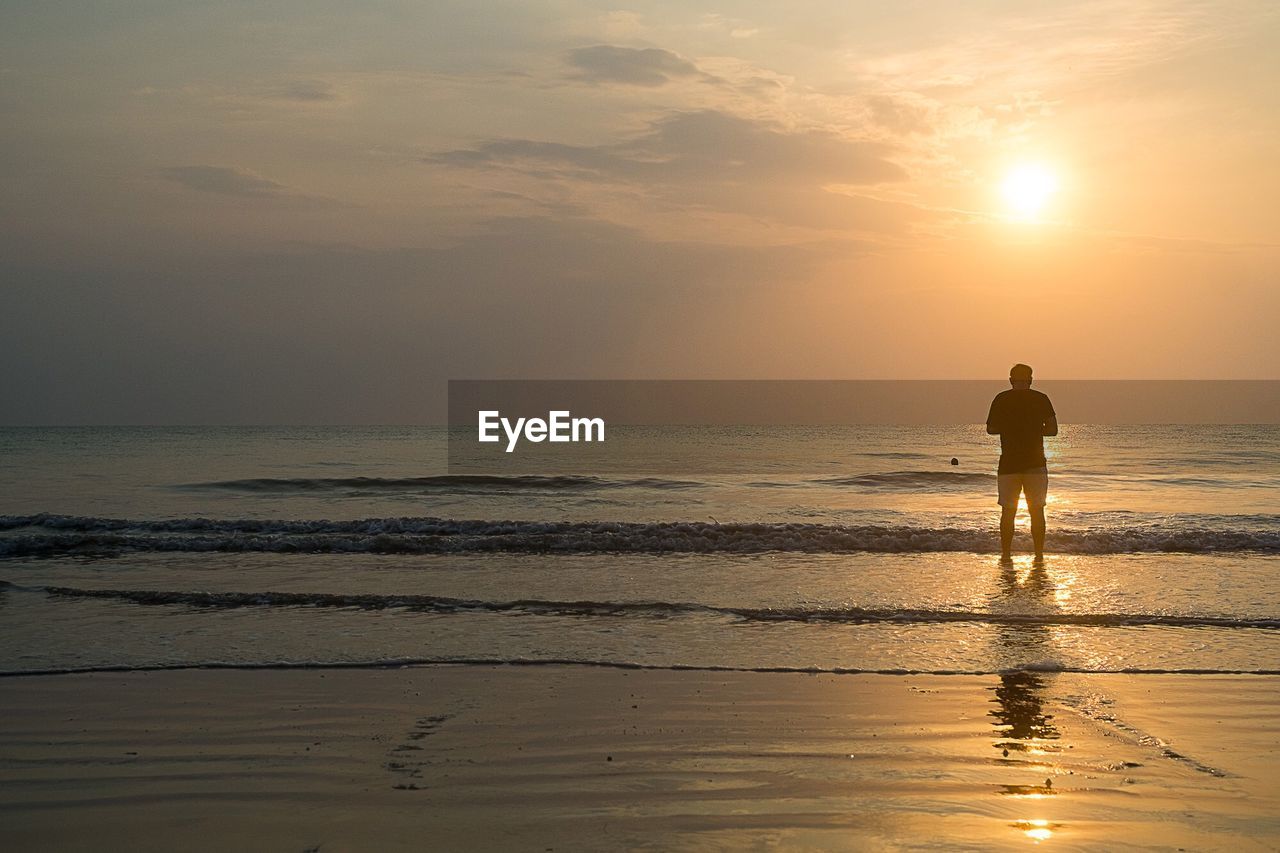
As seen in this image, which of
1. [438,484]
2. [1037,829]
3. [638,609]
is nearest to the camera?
[1037,829]

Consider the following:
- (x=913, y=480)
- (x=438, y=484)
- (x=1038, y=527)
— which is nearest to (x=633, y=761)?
(x=1038, y=527)

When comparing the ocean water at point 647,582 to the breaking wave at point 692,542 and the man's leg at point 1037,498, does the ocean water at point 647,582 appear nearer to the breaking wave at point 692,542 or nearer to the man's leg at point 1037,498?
the breaking wave at point 692,542

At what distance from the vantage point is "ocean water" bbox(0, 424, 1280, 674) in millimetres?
6602

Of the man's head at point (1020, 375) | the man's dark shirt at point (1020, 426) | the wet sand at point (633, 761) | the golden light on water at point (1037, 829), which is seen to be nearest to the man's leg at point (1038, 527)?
the man's dark shirt at point (1020, 426)

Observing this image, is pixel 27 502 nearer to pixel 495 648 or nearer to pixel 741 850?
pixel 495 648

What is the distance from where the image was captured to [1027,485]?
1077 cm

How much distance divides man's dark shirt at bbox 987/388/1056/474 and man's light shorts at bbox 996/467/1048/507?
0.19 feet

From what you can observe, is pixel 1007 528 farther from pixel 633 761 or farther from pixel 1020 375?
pixel 633 761

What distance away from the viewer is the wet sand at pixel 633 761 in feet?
11.0

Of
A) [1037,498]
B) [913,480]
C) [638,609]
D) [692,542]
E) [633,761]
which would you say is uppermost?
[1037,498]

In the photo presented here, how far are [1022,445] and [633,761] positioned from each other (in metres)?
7.86

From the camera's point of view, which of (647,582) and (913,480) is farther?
(913,480)

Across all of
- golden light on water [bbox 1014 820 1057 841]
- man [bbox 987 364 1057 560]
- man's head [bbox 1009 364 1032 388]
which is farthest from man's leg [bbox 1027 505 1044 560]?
golden light on water [bbox 1014 820 1057 841]

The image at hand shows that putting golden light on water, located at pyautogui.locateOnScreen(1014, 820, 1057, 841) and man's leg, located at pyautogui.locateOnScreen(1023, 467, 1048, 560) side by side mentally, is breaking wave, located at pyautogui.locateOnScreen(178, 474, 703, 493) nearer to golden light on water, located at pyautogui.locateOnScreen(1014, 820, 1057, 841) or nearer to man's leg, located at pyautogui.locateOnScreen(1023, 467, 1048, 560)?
man's leg, located at pyautogui.locateOnScreen(1023, 467, 1048, 560)
